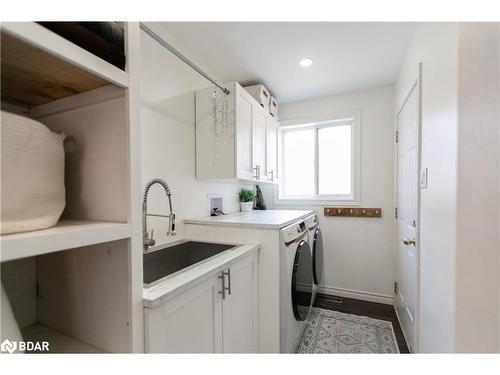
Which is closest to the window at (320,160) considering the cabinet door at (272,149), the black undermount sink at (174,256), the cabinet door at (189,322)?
the cabinet door at (272,149)

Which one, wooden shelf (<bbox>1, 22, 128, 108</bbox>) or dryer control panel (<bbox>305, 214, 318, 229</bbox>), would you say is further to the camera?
dryer control panel (<bbox>305, 214, 318, 229</bbox>)

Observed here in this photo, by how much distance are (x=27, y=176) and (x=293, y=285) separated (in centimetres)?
159

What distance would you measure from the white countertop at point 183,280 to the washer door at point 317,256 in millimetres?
1269

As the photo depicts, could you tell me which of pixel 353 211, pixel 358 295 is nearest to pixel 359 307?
pixel 358 295

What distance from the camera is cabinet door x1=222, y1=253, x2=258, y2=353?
1.16m

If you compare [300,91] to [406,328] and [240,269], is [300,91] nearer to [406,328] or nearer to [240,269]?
[240,269]

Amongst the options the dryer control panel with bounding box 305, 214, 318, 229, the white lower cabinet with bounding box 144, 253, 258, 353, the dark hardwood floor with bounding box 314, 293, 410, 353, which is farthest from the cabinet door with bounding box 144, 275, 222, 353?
the dark hardwood floor with bounding box 314, 293, 410, 353

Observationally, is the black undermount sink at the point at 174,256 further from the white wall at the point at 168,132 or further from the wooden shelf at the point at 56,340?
the wooden shelf at the point at 56,340

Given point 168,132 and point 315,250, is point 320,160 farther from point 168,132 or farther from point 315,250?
point 168,132

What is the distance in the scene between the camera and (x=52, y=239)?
476mm

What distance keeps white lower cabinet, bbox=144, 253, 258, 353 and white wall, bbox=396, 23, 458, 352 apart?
0.99 m

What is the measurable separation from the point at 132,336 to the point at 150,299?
0.11 meters

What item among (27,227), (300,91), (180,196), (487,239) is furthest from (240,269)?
(300,91)
